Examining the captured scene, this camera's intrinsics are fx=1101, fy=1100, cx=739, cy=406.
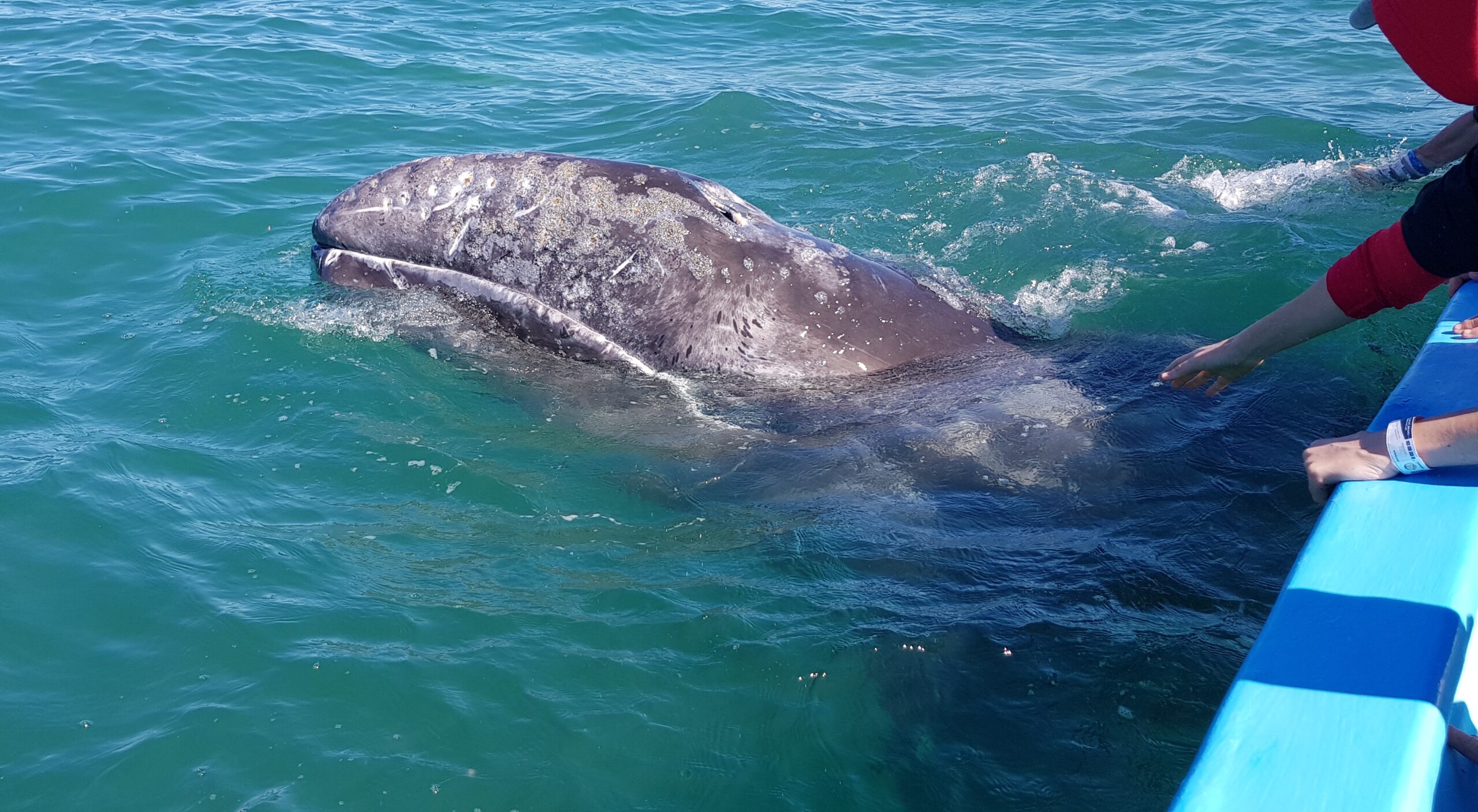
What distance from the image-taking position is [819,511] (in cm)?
606

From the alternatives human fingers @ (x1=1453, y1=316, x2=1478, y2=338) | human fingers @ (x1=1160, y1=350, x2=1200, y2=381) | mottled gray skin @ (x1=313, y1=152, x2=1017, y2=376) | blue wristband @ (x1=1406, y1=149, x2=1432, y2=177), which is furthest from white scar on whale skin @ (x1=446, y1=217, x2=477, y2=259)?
blue wristband @ (x1=1406, y1=149, x2=1432, y2=177)

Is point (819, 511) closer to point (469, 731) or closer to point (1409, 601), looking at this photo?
point (469, 731)

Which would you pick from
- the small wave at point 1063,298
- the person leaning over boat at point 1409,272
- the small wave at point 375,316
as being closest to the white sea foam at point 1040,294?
the small wave at point 1063,298

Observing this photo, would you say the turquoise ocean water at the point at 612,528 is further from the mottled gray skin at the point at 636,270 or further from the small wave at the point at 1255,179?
the mottled gray skin at the point at 636,270

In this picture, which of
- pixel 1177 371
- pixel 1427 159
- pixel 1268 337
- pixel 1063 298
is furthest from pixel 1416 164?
pixel 1268 337

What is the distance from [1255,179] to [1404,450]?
8.54m

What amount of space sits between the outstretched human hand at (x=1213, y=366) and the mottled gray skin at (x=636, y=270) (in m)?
1.78

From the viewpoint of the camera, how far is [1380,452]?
3988mm

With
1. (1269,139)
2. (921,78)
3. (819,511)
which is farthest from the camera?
(921,78)

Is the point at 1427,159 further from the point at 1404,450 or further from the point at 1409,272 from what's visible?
the point at 1404,450

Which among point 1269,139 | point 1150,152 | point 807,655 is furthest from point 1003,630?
point 1269,139

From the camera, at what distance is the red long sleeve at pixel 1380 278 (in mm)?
4316

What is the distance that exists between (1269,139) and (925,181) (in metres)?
4.50

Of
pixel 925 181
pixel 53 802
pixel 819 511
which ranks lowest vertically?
pixel 53 802
